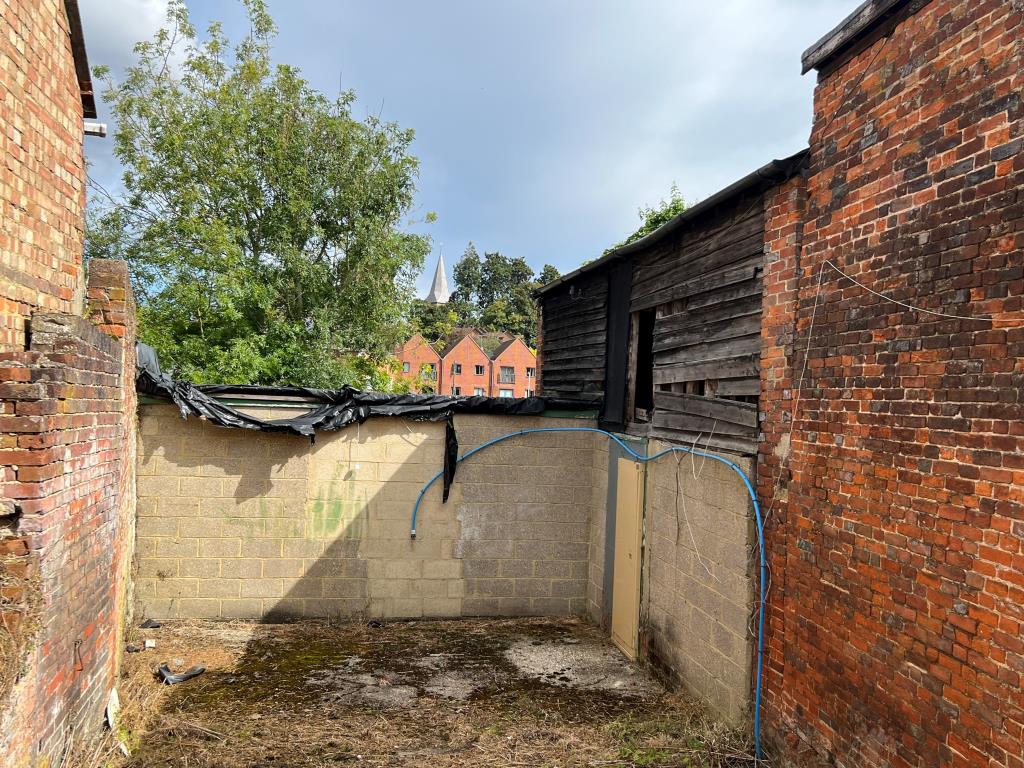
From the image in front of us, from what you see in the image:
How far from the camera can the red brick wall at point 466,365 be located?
161ft

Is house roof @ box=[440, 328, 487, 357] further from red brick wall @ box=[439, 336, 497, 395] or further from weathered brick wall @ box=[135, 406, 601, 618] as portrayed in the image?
weathered brick wall @ box=[135, 406, 601, 618]

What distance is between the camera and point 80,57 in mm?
3781

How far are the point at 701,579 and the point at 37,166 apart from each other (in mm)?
5129

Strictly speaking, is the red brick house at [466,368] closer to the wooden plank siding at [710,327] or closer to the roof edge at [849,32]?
the wooden plank siding at [710,327]

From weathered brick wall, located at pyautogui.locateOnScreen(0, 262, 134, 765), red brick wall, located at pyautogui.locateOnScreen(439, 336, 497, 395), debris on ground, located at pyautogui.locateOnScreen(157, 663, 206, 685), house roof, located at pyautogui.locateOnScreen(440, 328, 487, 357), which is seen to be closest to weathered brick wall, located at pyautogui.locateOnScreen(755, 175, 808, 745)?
weathered brick wall, located at pyautogui.locateOnScreen(0, 262, 134, 765)

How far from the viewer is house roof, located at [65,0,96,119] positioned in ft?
11.8

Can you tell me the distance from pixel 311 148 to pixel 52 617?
1195cm

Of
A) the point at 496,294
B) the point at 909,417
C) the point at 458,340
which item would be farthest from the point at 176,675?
the point at 496,294

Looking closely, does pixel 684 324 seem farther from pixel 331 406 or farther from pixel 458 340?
pixel 458 340

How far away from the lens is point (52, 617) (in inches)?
123

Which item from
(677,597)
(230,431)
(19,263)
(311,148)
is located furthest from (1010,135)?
(311,148)

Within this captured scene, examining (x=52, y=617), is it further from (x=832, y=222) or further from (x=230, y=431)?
(x=832, y=222)

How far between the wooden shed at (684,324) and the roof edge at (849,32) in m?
0.57

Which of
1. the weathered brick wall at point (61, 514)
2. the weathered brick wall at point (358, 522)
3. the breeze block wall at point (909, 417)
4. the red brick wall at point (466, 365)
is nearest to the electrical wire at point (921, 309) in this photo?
the breeze block wall at point (909, 417)
